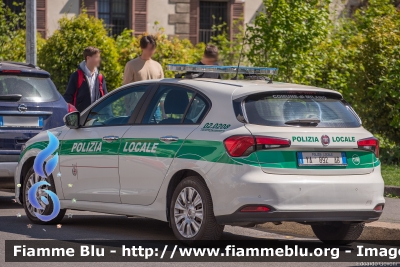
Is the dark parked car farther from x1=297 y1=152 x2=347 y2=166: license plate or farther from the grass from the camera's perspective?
x1=297 y1=152 x2=347 y2=166: license plate

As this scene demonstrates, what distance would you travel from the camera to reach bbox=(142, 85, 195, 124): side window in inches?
351

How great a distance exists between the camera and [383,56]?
54.5ft

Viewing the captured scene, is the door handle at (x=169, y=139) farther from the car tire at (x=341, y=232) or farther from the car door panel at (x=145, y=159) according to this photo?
the car tire at (x=341, y=232)

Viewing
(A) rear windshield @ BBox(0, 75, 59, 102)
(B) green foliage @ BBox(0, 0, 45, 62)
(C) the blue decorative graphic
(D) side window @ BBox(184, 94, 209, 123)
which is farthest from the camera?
(B) green foliage @ BBox(0, 0, 45, 62)

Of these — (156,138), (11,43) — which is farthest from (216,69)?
(11,43)

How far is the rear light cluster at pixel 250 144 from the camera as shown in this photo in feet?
26.4

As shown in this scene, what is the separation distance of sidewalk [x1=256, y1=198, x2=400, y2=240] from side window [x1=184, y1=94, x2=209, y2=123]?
2.05 metres

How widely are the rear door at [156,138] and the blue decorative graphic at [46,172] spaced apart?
1.14m

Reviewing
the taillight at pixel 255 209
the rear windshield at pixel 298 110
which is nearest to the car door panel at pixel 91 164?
the rear windshield at pixel 298 110

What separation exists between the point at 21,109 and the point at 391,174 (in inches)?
217

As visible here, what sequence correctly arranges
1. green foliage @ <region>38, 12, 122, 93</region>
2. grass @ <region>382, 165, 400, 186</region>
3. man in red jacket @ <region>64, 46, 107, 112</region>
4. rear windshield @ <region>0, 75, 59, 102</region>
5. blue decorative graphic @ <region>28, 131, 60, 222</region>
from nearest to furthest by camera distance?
blue decorative graphic @ <region>28, 131, 60, 222</region>
rear windshield @ <region>0, 75, 59, 102</region>
grass @ <region>382, 165, 400, 186</region>
man in red jacket @ <region>64, 46, 107, 112</region>
green foliage @ <region>38, 12, 122, 93</region>

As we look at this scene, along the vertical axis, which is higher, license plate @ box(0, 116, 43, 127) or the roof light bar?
the roof light bar

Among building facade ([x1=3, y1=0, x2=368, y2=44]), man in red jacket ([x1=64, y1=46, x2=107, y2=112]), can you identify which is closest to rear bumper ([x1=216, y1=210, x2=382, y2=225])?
man in red jacket ([x1=64, y1=46, x2=107, y2=112])

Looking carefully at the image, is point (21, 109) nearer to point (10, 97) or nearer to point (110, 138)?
point (10, 97)
